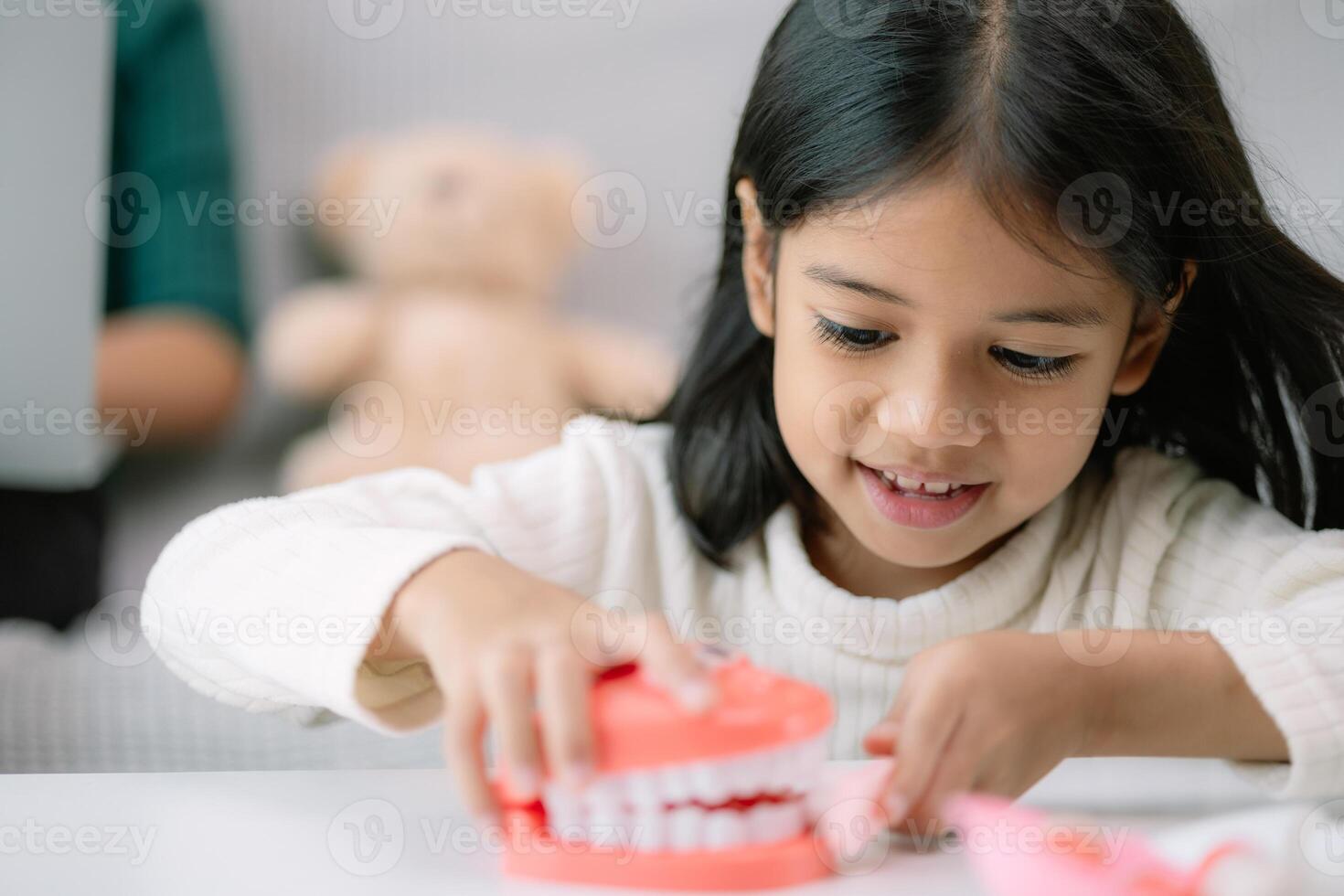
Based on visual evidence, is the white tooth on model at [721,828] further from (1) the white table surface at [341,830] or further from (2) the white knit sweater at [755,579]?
(2) the white knit sweater at [755,579]

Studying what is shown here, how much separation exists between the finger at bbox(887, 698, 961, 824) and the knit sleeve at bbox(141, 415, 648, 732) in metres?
0.21

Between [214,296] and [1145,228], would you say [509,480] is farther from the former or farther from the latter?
[214,296]

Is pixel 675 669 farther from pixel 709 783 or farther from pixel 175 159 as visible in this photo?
pixel 175 159

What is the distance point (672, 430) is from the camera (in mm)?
880

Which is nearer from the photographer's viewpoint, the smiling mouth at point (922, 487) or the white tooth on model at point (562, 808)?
the white tooth on model at point (562, 808)

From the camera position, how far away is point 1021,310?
1.98ft

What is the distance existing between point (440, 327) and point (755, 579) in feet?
2.28

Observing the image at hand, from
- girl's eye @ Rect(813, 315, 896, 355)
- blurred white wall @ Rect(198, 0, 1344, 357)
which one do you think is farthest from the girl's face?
blurred white wall @ Rect(198, 0, 1344, 357)

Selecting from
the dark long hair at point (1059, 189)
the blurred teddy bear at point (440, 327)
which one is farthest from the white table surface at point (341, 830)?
the blurred teddy bear at point (440, 327)

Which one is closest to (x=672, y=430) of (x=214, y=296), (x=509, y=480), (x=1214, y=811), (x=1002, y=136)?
(x=509, y=480)

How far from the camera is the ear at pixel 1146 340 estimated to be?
710 millimetres

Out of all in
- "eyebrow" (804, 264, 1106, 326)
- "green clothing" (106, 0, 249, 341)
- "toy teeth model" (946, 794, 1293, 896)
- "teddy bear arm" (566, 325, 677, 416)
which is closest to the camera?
"toy teeth model" (946, 794, 1293, 896)

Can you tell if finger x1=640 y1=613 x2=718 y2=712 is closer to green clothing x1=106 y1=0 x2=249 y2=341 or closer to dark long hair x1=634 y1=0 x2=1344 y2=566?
dark long hair x1=634 y1=0 x2=1344 y2=566

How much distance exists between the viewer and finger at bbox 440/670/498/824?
456 mm
